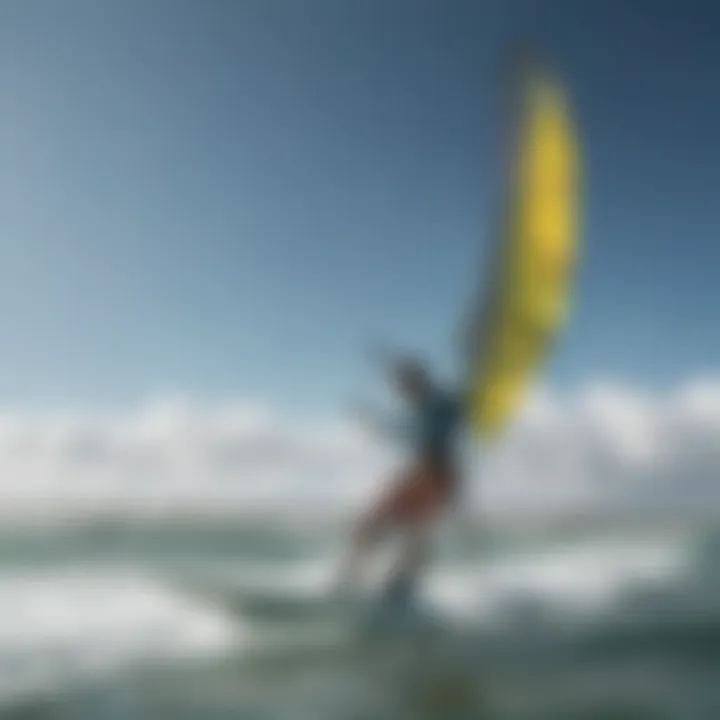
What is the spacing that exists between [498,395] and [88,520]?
2.09m

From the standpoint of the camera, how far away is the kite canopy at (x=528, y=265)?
3.99m

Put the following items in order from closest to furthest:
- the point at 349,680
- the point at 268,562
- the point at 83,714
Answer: the point at 83,714
the point at 349,680
the point at 268,562

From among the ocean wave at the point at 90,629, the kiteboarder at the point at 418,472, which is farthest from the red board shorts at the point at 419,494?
the ocean wave at the point at 90,629

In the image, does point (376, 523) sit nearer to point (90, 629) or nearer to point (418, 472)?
point (418, 472)

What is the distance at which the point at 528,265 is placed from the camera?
→ 4051 mm

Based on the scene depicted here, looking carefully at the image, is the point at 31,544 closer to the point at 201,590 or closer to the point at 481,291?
the point at 201,590

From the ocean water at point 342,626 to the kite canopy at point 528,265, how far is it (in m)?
0.60

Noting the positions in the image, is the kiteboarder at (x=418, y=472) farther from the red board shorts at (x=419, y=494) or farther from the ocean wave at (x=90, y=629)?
the ocean wave at (x=90, y=629)

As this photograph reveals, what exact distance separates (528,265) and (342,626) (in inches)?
62.7

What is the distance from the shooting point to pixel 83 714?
312cm

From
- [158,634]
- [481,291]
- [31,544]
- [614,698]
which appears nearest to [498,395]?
[481,291]

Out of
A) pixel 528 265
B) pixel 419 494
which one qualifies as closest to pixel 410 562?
pixel 419 494

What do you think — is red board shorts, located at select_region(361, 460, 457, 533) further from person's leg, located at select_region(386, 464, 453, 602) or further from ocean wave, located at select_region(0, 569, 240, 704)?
ocean wave, located at select_region(0, 569, 240, 704)

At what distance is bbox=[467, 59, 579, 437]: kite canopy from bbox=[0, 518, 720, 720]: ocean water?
0.60m
